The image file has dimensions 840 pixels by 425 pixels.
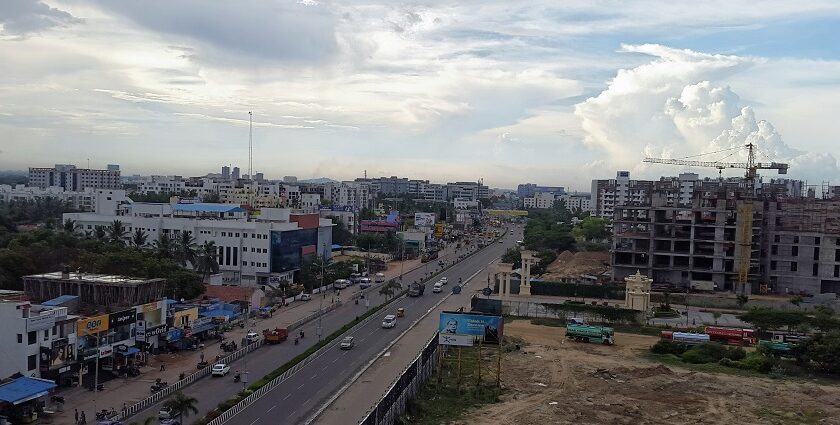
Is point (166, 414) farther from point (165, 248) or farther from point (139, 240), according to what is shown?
point (139, 240)

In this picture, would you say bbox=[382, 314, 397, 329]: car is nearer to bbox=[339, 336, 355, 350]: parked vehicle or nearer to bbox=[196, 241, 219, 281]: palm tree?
bbox=[339, 336, 355, 350]: parked vehicle

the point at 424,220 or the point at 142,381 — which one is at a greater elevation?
the point at 424,220

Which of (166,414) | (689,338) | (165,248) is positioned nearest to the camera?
(166,414)

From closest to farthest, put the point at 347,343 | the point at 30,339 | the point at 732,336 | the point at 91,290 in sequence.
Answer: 1. the point at 30,339
2. the point at 91,290
3. the point at 347,343
4. the point at 732,336

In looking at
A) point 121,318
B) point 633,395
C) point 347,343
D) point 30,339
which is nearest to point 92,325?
point 121,318

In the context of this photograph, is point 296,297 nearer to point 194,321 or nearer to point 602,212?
point 194,321

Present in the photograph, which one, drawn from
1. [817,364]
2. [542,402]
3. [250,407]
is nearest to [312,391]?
[250,407]

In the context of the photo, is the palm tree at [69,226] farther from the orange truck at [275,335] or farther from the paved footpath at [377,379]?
the paved footpath at [377,379]
